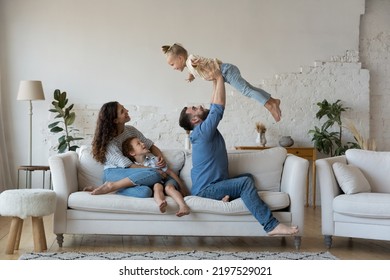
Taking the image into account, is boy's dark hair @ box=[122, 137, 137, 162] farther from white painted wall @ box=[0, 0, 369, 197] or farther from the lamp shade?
white painted wall @ box=[0, 0, 369, 197]

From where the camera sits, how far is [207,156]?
5105 millimetres

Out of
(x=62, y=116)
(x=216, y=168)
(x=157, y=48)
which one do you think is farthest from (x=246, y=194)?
(x=157, y=48)

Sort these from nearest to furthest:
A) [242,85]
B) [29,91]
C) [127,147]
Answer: [242,85]
[127,147]
[29,91]

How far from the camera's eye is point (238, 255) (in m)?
4.70

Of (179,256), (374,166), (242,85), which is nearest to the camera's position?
(179,256)

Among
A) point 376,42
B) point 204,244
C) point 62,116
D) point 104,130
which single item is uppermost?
point 376,42

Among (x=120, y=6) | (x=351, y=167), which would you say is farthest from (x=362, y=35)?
(x=351, y=167)

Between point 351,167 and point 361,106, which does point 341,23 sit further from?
point 351,167

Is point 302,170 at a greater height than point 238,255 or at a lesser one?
greater

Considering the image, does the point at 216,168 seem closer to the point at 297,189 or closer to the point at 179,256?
the point at 297,189

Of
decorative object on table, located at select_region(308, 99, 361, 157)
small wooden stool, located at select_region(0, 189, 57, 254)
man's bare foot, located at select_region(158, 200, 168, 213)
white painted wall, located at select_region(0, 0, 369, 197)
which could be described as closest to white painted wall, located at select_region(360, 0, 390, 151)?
white painted wall, located at select_region(0, 0, 369, 197)

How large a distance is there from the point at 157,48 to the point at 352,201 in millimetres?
4076

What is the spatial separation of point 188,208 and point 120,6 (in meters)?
4.12

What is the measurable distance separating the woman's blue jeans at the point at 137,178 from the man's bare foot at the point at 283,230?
998 mm
